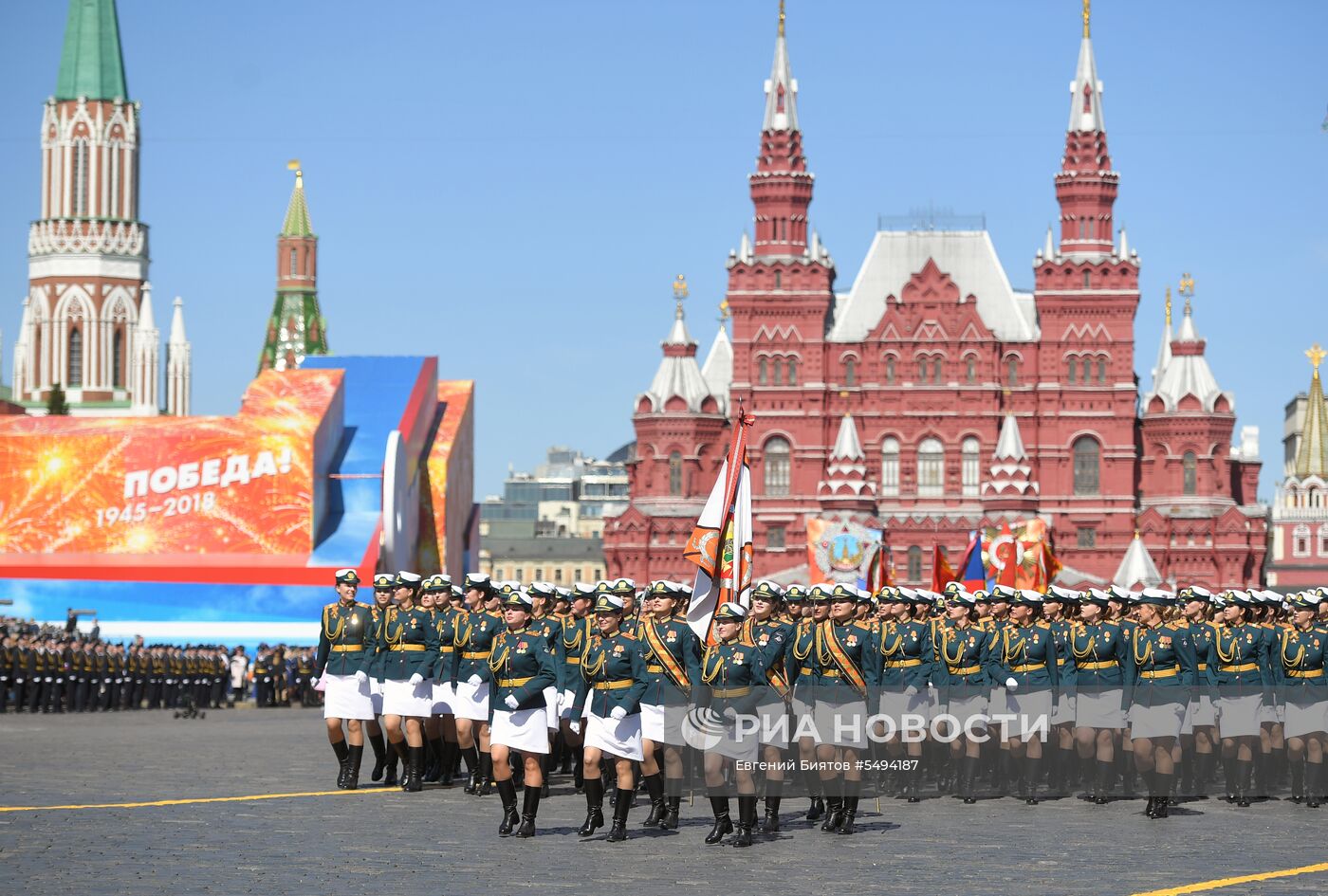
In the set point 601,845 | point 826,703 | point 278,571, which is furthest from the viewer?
point 278,571

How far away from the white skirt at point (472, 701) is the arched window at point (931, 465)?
6425 cm

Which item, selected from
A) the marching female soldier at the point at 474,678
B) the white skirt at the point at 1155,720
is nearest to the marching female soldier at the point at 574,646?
the marching female soldier at the point at 474,678

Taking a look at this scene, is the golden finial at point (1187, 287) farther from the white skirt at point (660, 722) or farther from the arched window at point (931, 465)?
the white skirt at point (660, 722)

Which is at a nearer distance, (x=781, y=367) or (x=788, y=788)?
(x=788, y=788)

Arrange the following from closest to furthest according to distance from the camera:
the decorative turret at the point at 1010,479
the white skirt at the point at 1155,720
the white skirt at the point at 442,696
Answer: the white skirt at the point at 1155,720 < the white skirt at the point at 442,696 < the decorative turret at the point at 1010,479

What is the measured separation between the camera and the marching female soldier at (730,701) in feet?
52.2

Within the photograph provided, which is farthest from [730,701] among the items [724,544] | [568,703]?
[724,544]

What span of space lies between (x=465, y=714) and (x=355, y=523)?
4365 cm

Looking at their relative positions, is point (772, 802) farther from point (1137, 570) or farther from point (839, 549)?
point (839, 549)

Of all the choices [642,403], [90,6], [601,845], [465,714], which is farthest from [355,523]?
[90,6]

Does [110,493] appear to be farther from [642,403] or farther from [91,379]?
[91,379]

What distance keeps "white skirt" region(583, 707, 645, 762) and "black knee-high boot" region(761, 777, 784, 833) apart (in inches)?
46.2

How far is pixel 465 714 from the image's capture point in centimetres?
1911

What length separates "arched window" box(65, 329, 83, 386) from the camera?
109312mm
